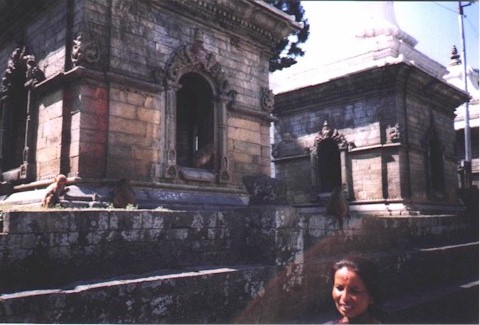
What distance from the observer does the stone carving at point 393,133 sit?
1247cm

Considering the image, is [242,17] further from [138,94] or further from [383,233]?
[383,233]

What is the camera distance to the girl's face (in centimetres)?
253

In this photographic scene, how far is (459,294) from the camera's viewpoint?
677cm

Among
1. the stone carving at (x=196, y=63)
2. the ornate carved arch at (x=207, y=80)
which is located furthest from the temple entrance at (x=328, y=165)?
the stone carving at (x=196, y=63)

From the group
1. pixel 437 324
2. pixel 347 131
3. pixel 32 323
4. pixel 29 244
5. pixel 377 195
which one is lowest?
pixel 437 324

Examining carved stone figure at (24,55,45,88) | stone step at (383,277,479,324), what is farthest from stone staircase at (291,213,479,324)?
carved stone figure at (24,55,45,88)

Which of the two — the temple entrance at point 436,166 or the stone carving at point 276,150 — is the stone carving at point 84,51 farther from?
the temple entrance at point 436,166

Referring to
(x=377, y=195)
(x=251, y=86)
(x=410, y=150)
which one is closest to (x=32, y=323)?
(x=251, y=86)

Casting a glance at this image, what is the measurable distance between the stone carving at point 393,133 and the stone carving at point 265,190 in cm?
757

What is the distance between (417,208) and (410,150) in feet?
5.91

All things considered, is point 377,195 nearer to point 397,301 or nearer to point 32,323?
point 397,301

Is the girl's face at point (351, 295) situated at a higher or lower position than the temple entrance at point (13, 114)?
lower

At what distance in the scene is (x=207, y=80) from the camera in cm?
867

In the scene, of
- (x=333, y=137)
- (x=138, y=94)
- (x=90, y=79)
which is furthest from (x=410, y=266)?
(x=333, y=137)
